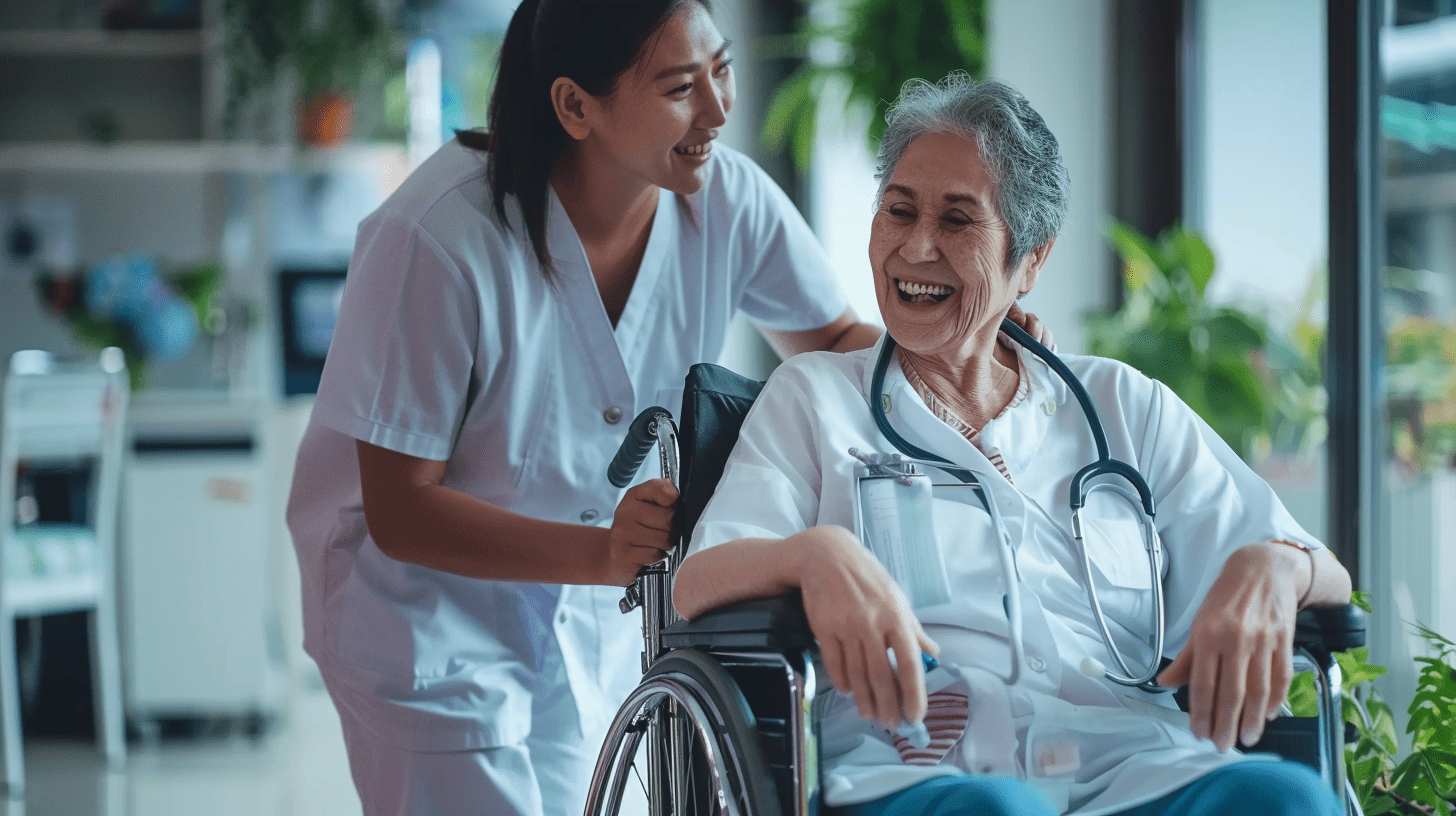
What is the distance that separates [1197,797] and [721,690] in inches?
15.9

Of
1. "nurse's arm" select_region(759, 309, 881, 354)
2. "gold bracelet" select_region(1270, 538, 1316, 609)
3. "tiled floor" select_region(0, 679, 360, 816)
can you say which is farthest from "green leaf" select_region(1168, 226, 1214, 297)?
"tiled floor" select_region(0, 679, 360, 816)

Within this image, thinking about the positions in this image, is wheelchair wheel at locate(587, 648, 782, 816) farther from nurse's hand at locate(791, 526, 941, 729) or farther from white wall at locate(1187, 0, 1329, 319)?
white wall at locate(1187, 0, 1329, 319)

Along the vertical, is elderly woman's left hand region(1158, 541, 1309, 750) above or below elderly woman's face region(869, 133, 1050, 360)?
below

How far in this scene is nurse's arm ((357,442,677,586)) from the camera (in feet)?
4.12

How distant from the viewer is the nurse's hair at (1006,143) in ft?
4.33

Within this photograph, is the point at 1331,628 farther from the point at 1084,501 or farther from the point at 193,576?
the point at 193,576

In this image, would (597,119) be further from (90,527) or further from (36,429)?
(90,527)

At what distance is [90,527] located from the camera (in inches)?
154

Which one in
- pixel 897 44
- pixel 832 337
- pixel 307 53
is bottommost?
pixel 832 337

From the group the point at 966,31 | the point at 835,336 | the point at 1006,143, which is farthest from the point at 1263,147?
the point at 1006,143

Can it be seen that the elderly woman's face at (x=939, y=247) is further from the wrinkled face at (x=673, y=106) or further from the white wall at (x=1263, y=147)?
the white wall at (x=1263, y=147)

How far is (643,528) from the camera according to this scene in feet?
4.09

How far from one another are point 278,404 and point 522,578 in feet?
10.2

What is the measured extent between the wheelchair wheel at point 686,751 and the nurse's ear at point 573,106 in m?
0.58
